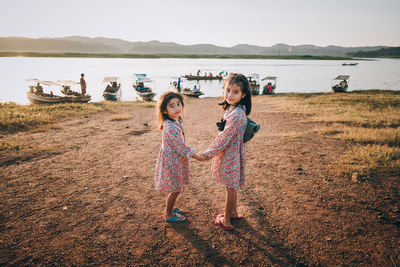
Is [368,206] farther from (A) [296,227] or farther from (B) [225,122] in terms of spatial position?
(B) [225,122]

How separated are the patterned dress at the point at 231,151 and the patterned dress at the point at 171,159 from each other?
402 millimetres

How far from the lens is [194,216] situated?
3584 millimetres

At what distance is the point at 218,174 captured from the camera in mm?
3107

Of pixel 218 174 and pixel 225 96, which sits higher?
pixel 225 96

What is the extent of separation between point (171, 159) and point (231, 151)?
847 millimetres

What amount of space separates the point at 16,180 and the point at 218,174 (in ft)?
15.4

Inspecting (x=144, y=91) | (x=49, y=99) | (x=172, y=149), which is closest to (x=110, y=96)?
(x=144, y=91)

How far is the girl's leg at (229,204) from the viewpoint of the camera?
3074mm

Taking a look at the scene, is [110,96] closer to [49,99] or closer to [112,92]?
[112,92]

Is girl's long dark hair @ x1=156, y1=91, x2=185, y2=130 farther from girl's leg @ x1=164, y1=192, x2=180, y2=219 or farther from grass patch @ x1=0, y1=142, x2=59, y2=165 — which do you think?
grass patch @ x1=0, y1=142, x2=59, y2=165

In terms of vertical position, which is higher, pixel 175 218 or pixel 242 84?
pixel 242 84

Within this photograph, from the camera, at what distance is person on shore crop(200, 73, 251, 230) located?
2.79 meters

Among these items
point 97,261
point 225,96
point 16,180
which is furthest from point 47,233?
point 225,96

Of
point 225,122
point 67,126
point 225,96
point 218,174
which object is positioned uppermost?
point 225,96
